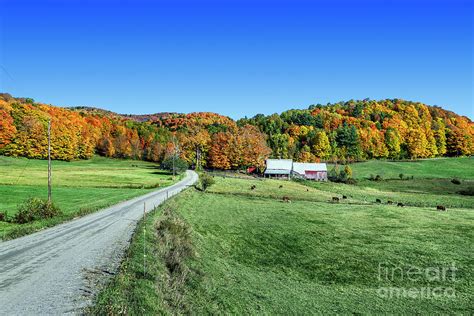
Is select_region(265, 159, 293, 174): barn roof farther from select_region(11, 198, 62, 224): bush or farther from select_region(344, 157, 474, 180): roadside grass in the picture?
select_region(11, 198, 62, 224): bush

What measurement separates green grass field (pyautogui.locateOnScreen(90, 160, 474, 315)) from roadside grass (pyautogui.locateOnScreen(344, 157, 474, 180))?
87.2m

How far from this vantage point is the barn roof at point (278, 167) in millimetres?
116438

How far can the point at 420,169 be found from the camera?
135 meters

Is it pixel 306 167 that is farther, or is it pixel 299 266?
pixel 306 167

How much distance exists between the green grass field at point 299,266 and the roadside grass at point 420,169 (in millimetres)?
87188

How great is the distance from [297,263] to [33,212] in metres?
20.6

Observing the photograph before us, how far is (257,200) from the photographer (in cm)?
Result: 5494

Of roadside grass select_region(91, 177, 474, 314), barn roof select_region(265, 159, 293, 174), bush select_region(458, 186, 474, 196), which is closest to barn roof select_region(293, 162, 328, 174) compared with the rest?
barn roof select_region(265, 159, 293, 174)

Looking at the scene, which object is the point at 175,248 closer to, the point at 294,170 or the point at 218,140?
the point at 294,170

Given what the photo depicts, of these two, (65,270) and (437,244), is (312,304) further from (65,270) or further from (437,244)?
(437,244)

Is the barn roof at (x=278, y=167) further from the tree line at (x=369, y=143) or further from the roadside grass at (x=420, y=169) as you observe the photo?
the tree line at (x=369, y=143)

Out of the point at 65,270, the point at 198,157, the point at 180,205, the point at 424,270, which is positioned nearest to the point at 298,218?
the point at 180,205

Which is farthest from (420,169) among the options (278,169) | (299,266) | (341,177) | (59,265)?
(59,265)

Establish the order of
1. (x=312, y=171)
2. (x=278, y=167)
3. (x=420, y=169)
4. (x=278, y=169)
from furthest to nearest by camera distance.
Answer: (x=420, y=169) → (x=312, y=171) → (x=278, y=167) → (x=278, y=169)
